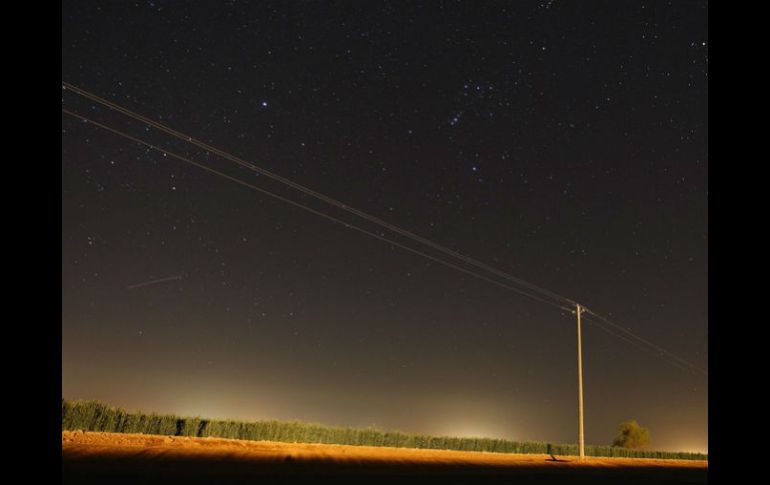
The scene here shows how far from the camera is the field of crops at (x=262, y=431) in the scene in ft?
69.2

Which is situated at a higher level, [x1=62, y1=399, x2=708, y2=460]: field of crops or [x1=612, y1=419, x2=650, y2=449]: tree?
[x1=62, y1=399, x2=708, y2=460]: field of crops

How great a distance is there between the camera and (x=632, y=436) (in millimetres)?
64375

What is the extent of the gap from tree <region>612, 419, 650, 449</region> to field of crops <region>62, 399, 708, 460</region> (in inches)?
1082

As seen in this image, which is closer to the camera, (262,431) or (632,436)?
(262,431)

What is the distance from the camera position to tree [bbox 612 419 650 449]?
64000mm

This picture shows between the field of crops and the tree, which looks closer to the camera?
the field of crops

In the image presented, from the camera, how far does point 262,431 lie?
86.1 feet

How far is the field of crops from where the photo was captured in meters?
21.1

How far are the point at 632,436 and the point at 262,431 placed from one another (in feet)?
174
